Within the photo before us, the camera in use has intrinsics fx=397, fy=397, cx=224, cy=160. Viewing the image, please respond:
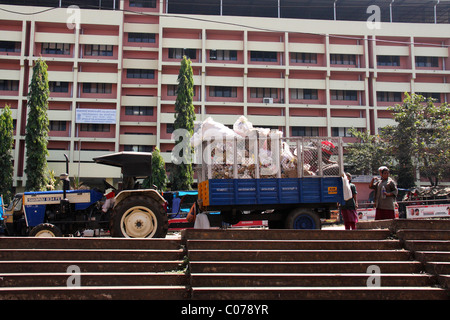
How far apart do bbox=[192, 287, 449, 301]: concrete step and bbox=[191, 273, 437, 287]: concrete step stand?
0.61 feet

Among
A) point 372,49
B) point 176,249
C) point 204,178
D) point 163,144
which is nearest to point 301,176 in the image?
point 204,178

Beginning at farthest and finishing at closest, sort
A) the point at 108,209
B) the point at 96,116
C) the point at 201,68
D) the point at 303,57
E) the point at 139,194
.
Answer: the point at 303,57 → the point at 201,68 → the point at 96,116 → the point at 108,209 → the point at 139,194

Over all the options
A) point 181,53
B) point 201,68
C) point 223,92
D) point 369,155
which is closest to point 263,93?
point 223,92

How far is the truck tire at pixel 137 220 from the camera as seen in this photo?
8.62 meters

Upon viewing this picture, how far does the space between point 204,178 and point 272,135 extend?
2.30 meters

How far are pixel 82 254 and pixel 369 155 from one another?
30166 millimetres

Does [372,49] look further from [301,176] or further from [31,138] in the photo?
[301,176]

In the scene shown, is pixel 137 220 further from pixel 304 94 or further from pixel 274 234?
pixel 304 94

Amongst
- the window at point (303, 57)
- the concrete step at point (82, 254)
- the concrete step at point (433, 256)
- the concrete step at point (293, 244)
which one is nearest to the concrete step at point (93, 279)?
the concrete step at point (82, 254)

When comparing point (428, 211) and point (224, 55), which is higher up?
point (224, 55)

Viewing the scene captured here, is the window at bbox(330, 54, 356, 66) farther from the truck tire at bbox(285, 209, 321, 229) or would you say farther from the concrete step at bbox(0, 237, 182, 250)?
the concrete step at bbox(0, 237, 182, 250)

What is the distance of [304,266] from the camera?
19.6 ft

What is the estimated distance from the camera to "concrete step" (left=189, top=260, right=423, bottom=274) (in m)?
5.85
